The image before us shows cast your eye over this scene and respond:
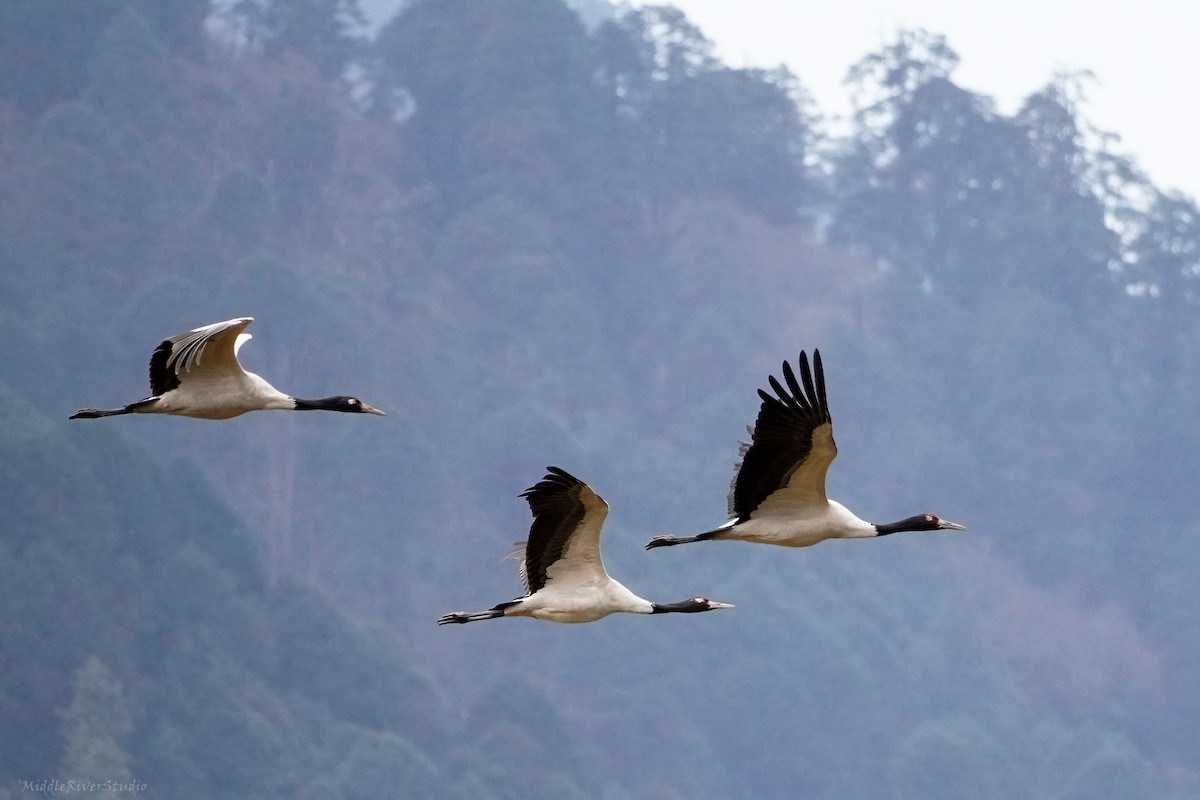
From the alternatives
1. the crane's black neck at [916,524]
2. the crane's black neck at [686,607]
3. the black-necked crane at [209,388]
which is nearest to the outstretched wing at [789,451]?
the crane's black neck at [686,607]

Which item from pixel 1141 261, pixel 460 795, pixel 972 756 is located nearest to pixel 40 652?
pixel 460 795

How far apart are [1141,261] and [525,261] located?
3014 cm

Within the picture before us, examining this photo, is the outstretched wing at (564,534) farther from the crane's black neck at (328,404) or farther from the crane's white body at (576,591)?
the crane's black neck at (328,404)

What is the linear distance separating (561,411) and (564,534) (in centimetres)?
7686

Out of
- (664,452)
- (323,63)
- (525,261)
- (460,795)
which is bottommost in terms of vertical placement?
(460,795)

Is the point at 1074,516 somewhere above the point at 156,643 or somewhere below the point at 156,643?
above

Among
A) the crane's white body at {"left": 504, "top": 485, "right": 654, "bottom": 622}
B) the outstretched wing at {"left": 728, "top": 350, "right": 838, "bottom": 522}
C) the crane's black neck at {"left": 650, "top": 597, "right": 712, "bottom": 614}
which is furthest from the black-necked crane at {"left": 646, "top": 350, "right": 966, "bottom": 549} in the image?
the crane's black neck at {"left": 650, "top": 597, "right": 712, "bottom": 614}

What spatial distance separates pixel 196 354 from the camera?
1936 centimetres

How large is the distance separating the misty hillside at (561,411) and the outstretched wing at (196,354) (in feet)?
135

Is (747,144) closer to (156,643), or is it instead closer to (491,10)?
(491,10)

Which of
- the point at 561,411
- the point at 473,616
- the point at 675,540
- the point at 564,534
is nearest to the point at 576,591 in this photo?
the point at 564,534

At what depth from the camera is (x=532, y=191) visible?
103000mm

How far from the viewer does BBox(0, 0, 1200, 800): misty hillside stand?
69500mm

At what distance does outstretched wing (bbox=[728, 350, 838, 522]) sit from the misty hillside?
4269 cm
